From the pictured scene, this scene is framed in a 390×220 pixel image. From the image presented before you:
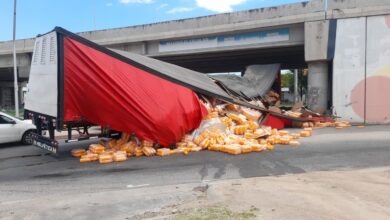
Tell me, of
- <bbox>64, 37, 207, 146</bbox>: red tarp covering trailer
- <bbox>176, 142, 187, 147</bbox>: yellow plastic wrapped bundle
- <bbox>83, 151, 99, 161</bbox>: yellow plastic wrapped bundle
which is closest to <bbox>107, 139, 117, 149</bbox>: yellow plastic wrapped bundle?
<bbox>83, 151, 99, 161</bbox>: yellow plastic wrapped bundle

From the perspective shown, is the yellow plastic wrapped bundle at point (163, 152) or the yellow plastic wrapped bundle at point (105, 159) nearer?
the yellow plastic wrapped bundle at point (105, 159)

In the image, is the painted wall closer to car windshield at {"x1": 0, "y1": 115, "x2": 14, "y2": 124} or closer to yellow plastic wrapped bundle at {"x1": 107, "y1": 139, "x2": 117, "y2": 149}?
yellow plastic wrapped bundle at {"x1": 107, "y1": 139, "x2": 117, "y2": 149}

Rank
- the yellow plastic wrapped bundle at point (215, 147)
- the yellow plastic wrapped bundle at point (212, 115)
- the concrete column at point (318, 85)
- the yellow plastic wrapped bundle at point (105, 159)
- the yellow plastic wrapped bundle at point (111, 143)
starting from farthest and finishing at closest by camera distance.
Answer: the concrete column at point (318, 85) < the yellow plastic wrapped bundle at point (212, 115) < the yellow plastic wrapped bundle at point (111, 143) < the yellow plastic wrapped bundle at point (215, 147) < the yellow plastic wrapped bundle at point (105, 159)

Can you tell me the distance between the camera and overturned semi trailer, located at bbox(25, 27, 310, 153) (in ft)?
32.8

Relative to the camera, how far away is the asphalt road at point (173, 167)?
25.3 feet

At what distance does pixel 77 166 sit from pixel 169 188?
356 centimetres

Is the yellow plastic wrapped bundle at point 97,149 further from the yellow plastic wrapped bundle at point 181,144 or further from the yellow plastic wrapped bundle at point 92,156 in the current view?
the yellow plastic wrapped bundle at point 181,144

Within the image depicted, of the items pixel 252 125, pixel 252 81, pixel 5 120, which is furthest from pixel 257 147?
pixel 252 81

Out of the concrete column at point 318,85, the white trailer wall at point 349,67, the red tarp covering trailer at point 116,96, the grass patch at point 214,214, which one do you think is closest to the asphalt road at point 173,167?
the red tarp covering trailer at point 116,96

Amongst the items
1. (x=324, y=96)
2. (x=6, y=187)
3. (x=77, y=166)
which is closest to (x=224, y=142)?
(x=77, y=166)

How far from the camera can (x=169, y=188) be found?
23.0 feet

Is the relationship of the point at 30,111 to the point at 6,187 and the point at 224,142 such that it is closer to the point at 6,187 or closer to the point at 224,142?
the point at 6,187

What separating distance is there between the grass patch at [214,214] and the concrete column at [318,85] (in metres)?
16.6

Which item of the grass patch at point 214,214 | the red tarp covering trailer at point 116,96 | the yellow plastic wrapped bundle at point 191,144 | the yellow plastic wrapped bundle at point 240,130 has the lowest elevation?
the grass patch at point 214,214
